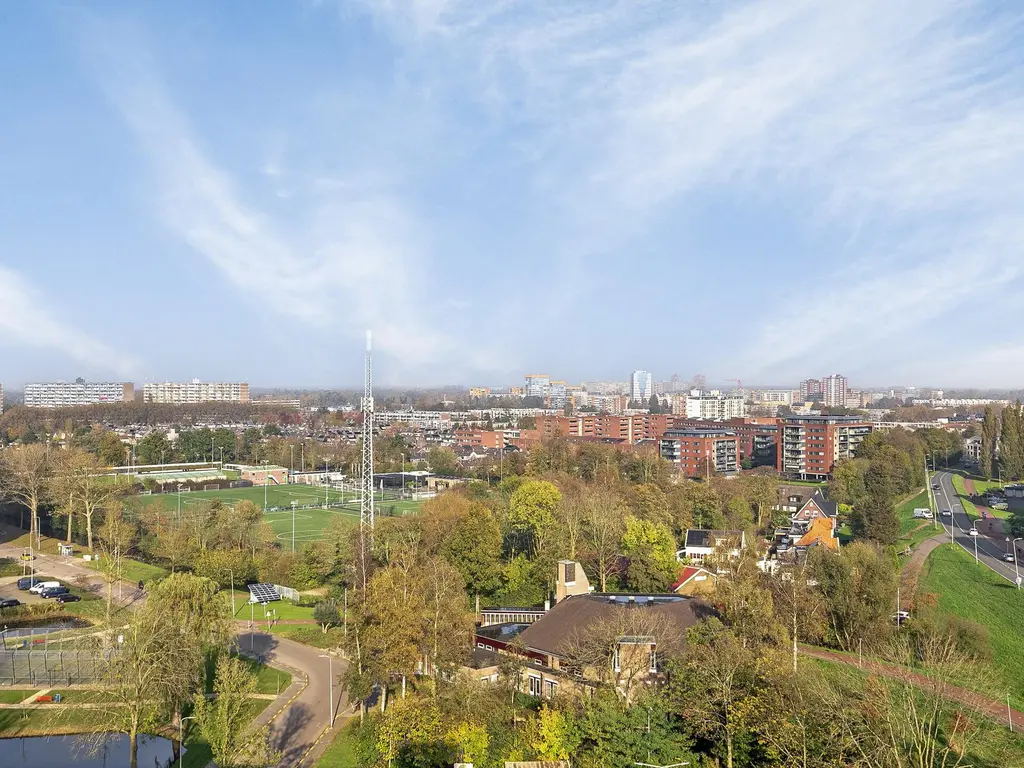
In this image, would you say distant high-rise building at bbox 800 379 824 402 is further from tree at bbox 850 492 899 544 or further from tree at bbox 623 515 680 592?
tree at bbox 623 515 680 592

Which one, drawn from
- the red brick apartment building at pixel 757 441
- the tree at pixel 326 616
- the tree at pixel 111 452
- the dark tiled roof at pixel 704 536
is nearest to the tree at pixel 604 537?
the dark tiled roof at pixel 704 536

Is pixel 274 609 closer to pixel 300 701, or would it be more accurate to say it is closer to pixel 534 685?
pixel 300 701

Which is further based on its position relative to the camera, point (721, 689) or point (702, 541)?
point (702, 541)

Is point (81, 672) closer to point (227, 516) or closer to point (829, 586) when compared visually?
point (227, 516)

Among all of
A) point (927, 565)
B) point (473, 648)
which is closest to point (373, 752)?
point (473, 648)

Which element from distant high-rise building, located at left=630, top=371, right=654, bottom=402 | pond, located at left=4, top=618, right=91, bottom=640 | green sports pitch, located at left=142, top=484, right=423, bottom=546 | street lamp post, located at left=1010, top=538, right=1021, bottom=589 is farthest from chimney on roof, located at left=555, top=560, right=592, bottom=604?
distant high-rise building, located at left=630, top=371, right=654, bottom=402

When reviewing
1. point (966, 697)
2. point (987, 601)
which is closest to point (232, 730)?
point (966, 697)

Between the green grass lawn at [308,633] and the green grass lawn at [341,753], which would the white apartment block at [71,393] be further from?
the green grass lawn at [341,753]
